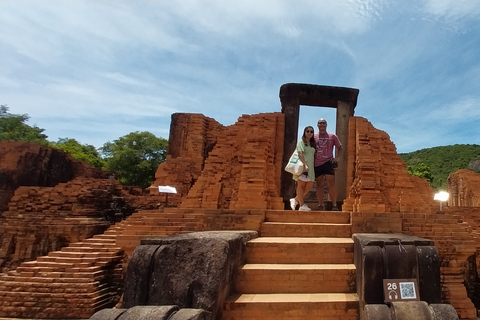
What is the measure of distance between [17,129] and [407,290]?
3771 cm

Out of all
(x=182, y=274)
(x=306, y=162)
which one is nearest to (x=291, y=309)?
(x=182, y=274)

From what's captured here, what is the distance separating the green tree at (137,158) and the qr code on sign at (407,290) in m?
32.6

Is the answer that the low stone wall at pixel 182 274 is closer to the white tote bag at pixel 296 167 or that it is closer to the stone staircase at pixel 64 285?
the white tote bag at pixel 296 167

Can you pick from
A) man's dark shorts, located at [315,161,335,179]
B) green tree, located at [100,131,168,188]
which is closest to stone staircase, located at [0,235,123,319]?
man's dark shorts, located at [315,161,335,179]

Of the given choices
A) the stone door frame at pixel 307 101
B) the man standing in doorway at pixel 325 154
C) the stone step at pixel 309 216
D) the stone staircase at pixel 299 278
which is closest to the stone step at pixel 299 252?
the stone staircase at pixel 299 278

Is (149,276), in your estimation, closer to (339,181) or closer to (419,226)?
(419,226)

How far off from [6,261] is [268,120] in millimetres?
11951

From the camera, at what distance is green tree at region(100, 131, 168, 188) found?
33.5m

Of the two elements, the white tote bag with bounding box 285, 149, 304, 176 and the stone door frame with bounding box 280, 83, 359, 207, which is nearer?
the white tote bag with bounding box 285, 149, 304, 176

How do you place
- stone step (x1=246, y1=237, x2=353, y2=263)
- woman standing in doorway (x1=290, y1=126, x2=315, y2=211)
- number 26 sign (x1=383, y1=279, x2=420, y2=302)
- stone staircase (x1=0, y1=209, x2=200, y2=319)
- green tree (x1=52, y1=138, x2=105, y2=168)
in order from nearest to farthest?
1. number 26 sign (x1=383, y1=279, x2=420, y2=302)
2. stone step (x1=246, y1=237, x2=353, y2=263)
3. woman standing in doorway (x1=290, y1=126, x2=315, y2=211)
4. stone staircase (x1=0, y1=209, x2=200, y2=319)
5. green tree (x1=52, y1=138, x2=105, y2=168)

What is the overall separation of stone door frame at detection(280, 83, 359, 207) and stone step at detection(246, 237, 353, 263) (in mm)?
3568

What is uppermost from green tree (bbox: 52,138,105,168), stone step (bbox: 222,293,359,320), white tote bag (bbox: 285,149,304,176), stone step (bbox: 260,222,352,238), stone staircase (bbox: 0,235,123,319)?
green tree (bbox: 52,138,105,168)

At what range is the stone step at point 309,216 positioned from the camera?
16.5 feet

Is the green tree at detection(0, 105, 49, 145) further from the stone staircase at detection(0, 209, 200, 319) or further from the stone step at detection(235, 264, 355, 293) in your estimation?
the stone step at detection(235, 264, 355, 293)
